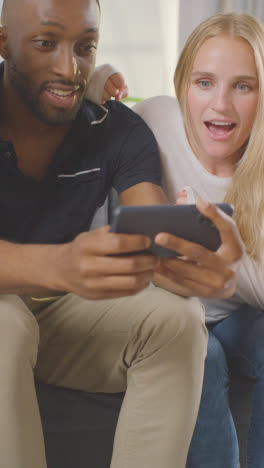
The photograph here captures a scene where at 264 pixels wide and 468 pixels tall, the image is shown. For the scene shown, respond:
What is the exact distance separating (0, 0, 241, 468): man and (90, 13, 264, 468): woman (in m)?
0.11

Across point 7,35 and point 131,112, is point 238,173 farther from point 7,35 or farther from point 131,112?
point 7,35

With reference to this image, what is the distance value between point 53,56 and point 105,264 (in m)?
0.56

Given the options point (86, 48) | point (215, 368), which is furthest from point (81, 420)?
point (86, 48)

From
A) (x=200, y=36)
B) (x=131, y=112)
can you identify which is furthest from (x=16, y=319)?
(x=200, y=36)

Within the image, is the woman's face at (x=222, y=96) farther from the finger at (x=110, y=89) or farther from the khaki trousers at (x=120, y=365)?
the khaki trousers at (x=120, y=365)

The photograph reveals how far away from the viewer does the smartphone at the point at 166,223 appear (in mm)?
843

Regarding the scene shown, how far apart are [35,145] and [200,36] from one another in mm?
477

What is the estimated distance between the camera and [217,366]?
4.17 feet

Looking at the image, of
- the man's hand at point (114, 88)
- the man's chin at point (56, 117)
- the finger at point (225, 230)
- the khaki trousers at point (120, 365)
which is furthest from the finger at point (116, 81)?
the finger at point (225, 230)

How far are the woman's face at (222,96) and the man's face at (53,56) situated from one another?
0.27 m

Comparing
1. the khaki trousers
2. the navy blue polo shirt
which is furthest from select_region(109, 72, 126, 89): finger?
the khaki trousers

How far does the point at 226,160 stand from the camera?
1483 millimetres

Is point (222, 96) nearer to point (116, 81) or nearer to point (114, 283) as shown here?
point (116, 81)

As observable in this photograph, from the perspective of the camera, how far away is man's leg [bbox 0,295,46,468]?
3.01 feet
